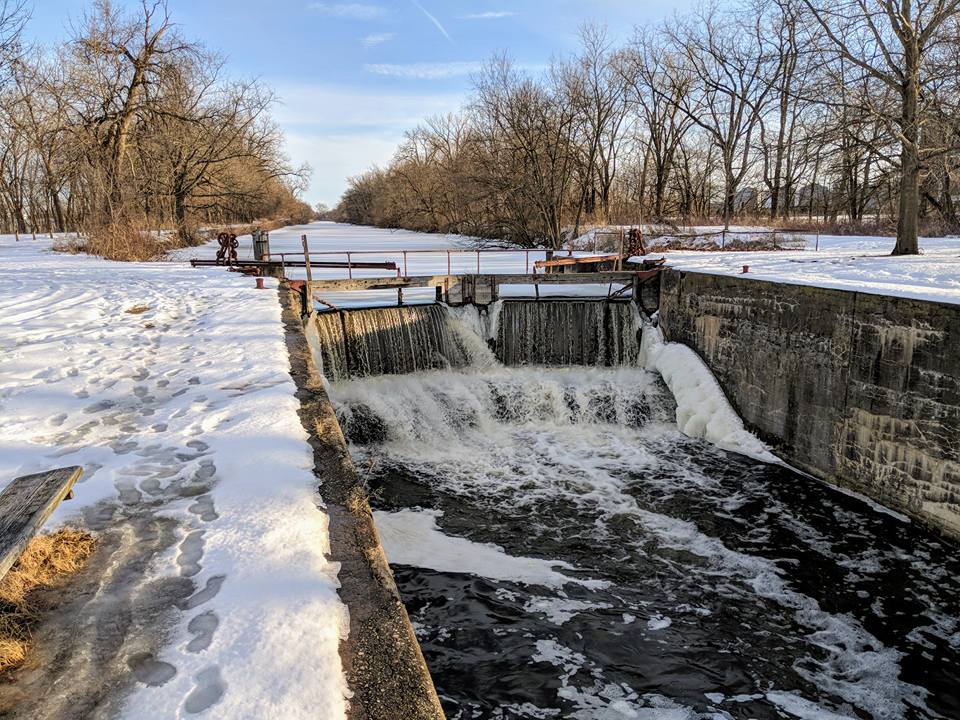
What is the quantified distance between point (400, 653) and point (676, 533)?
17.9 feet

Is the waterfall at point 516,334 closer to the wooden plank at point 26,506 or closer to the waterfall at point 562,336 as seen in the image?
the waterfall at point 562,336

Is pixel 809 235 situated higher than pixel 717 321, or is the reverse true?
pixel 809 235

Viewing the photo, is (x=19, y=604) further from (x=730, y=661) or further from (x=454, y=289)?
(x=454, y=289)

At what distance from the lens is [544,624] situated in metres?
5.70

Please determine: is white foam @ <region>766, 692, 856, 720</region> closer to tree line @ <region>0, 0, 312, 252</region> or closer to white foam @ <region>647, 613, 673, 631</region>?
white foam @ <region>647, 613, 673, 631</region>

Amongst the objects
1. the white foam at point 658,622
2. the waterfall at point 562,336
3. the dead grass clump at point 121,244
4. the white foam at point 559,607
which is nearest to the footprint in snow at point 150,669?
the white foam at point 559,607

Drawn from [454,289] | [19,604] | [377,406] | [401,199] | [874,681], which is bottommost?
[874,681]

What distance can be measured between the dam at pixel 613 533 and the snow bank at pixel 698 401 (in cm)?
10

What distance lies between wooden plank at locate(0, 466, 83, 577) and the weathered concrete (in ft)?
4.78

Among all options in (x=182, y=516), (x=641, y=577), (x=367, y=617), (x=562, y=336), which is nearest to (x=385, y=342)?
(x=562, y=336)

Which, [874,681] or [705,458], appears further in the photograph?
[705,458]

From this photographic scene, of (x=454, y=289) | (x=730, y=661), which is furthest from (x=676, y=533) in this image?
(x=454, y=289)

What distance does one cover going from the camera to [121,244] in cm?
1920

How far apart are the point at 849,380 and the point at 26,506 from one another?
30.7 feet
